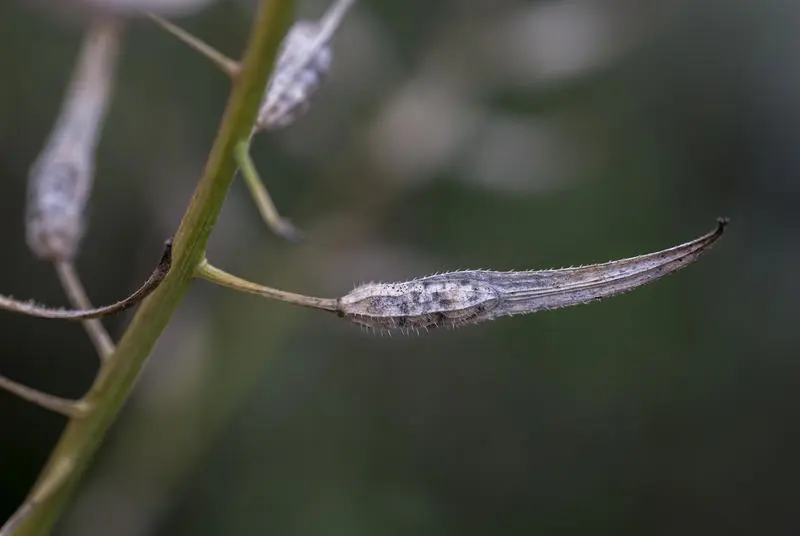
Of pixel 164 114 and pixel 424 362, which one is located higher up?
pixel 164 114

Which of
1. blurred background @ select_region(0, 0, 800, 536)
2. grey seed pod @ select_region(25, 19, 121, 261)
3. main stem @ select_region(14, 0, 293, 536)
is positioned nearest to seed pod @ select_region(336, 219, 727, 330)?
main stem @ select_region(14, 0, 293, 536)

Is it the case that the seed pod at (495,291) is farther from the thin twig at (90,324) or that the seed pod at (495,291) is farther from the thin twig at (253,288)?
the thin twig at (90,324)

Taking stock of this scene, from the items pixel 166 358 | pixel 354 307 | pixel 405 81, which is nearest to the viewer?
pixel 354 307

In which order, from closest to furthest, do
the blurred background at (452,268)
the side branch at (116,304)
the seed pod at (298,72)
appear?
the side branch at (116,304), the seed pod at (298,72), the blurred background at (452,268)

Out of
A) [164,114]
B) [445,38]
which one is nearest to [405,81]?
[445,38]

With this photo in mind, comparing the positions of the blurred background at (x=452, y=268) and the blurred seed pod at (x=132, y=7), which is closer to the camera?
the blurred seed pod at (x=132, y=7)

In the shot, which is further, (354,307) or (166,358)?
(166,358)

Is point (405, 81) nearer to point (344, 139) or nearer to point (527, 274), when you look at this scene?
point (344, 139)

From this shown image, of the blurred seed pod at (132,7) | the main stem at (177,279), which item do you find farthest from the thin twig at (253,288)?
the blurred seed pod at (132,7)

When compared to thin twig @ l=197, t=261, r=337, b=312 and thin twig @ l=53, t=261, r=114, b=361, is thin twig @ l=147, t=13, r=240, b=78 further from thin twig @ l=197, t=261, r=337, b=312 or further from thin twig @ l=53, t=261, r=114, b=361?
thin twig @ l=53, t=261, r=114, b=361
